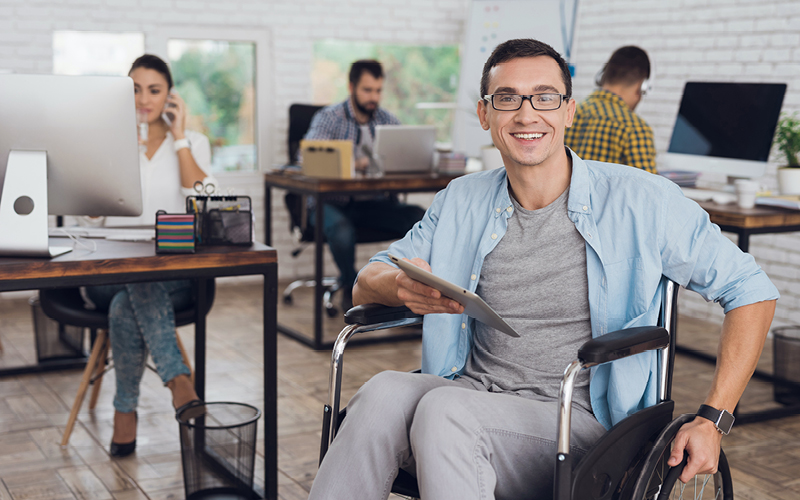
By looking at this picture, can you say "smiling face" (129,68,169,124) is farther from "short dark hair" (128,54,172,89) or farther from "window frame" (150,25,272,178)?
"window frame" (150,25,272,178)

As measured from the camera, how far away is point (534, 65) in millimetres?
1622

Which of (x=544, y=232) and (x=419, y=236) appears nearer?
(x=544, y=232)

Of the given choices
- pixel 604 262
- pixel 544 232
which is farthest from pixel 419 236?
pixel 604 262

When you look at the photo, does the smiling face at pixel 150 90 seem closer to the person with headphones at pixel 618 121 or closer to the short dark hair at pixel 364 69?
the person with headphones at pixel 618 121

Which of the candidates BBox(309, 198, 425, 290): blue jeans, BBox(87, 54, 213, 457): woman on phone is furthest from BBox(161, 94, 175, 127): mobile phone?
BBox(309, 198, 425, 290): blue jeans

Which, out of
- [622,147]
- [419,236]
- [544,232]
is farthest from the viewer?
[622,147]

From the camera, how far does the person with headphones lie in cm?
326

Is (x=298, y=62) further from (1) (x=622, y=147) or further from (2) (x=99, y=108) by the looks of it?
(2) (x=99, y=108)

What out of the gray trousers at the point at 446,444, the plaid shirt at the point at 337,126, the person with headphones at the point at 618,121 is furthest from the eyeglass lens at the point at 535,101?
the plaid shirt at the point at 337,126

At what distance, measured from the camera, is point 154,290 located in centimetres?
248

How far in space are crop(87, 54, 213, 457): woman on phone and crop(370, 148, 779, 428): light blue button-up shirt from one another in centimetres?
107

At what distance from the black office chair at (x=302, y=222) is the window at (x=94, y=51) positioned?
1.01 m

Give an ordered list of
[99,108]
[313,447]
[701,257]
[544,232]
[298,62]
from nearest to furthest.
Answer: [701,257], [544,232], [99,108], [313,447], [298,62]

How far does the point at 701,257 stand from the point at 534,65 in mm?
488
